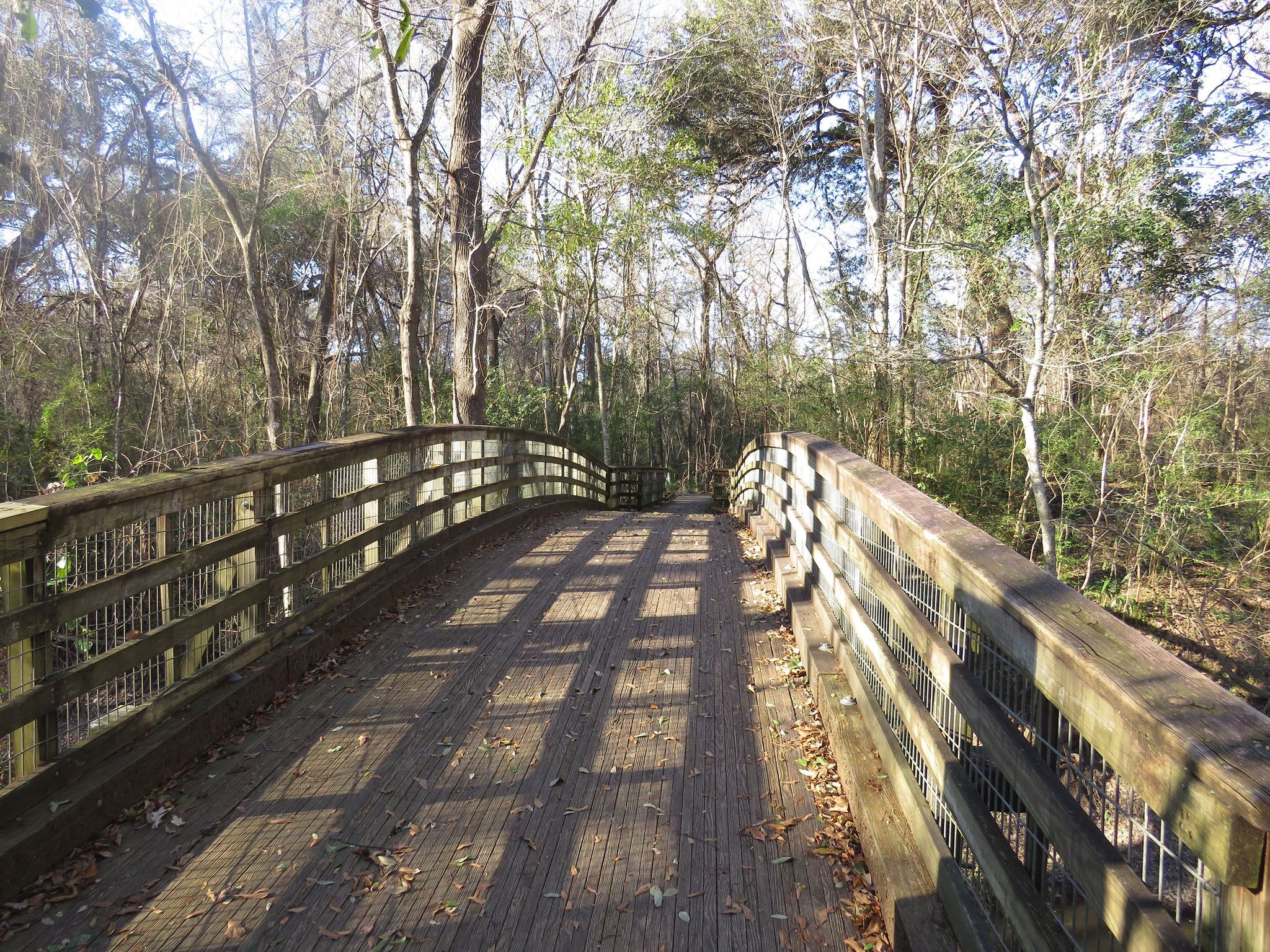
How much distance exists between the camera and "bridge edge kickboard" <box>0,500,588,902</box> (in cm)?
244

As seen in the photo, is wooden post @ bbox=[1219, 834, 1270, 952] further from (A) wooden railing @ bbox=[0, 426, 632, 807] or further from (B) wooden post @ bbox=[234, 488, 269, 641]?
(B) wooden post @ bbox=[234, 488, 269, 641]

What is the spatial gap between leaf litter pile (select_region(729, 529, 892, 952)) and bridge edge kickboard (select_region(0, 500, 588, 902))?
2249 millimetres

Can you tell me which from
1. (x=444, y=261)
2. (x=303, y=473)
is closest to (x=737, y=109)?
(x=444, y=261)

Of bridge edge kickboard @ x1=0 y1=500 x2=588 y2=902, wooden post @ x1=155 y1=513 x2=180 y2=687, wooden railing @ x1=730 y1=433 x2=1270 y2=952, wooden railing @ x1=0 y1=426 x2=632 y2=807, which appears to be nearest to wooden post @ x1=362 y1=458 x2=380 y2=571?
wooden railing @ x1=0 y1=426 x2=632 y2=807

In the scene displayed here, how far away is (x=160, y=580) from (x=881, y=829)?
285 cm

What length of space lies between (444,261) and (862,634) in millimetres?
17261

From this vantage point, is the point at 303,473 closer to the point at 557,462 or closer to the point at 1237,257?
the point at 557,462

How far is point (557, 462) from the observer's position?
12305mm

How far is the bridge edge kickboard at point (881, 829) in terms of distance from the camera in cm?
210

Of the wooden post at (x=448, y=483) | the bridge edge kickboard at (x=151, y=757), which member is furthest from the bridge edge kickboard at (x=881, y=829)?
the wooden post at (x=448, y=483)

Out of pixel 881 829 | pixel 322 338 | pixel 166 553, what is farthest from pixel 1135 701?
pixel 322 338

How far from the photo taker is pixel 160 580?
3143mm

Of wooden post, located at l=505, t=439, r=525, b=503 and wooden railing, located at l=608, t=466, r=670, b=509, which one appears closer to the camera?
wooden post, located at l=505, t=439, r=525, b=503

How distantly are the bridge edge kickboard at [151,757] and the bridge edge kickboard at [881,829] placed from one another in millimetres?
2605
